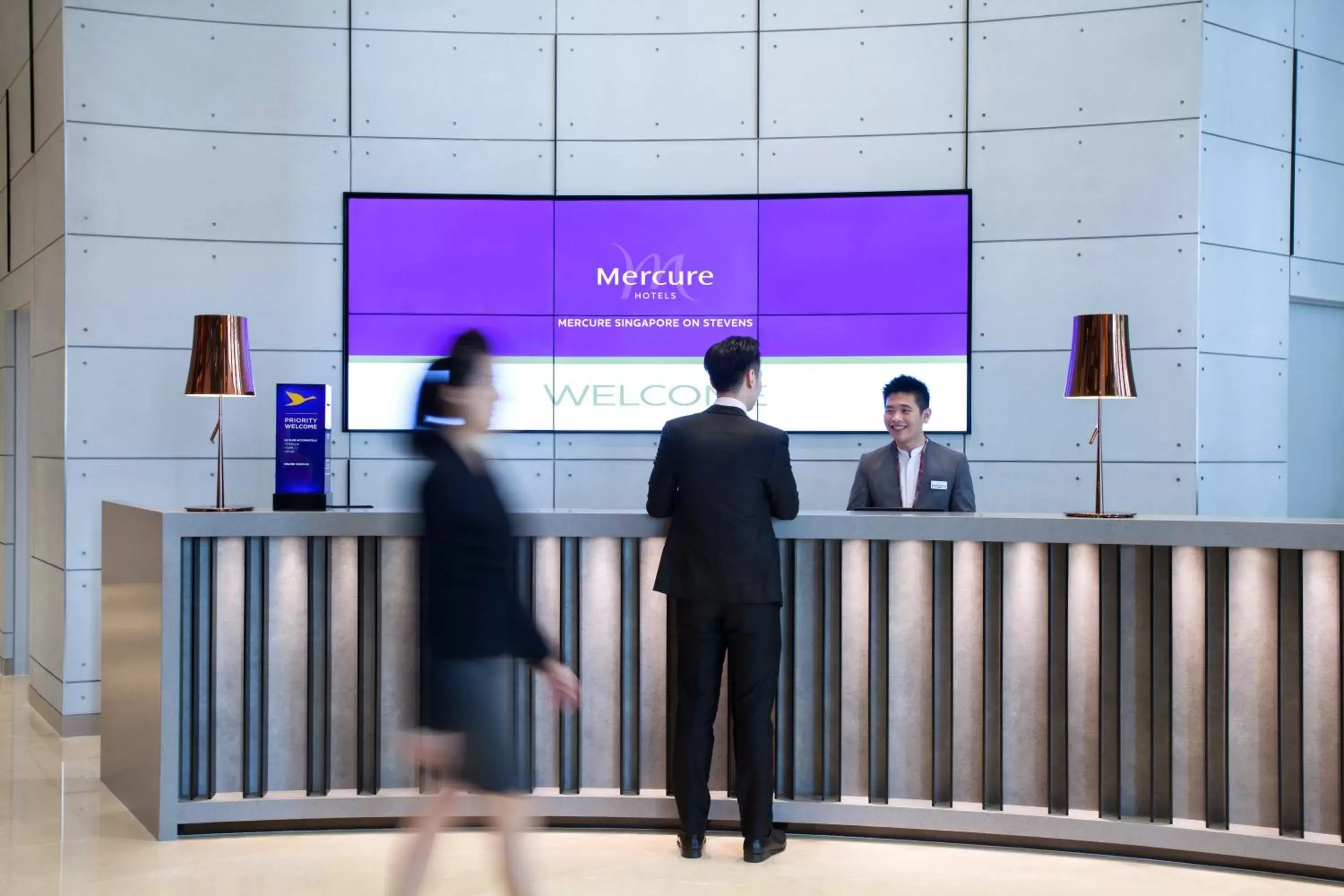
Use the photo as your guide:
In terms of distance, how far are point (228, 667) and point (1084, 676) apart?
2957 millimetres

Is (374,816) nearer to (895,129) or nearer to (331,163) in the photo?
(331,163)

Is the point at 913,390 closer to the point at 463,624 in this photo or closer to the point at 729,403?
the point at 729,403

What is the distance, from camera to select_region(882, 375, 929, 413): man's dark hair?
4.78m

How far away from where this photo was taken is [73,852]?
12.4 ft

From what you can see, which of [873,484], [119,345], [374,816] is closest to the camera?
[374,816]

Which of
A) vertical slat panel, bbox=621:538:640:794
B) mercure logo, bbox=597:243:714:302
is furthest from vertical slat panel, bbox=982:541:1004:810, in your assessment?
mercure logo, bbox=597:243:714:302

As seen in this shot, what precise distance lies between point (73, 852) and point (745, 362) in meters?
2.79

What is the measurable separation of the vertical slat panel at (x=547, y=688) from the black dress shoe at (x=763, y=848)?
60 cm

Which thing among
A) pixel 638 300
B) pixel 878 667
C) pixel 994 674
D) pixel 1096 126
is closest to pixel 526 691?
pixel 878 667

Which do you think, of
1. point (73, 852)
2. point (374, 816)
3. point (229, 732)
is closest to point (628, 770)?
point (374, 816)

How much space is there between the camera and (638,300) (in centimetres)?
572

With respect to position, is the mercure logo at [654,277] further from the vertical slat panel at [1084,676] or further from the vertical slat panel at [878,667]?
the vertical slat panel at [1084,676]

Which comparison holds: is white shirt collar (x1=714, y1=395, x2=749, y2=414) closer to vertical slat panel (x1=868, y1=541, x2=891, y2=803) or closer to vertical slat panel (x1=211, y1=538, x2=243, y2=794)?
vertical slat panel (x1=868, y1=541, x2=891, y2=803)

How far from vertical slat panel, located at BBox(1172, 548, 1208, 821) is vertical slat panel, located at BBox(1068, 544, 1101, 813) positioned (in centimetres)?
23
